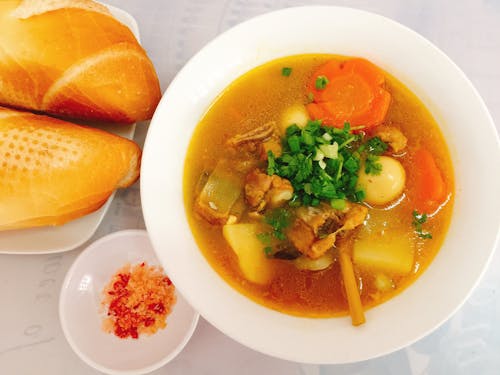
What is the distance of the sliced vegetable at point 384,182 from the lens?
1.83m

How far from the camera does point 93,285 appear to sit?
2.06m

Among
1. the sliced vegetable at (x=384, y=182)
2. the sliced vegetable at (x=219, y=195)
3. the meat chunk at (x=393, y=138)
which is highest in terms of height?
the meat chunk at (x=393, y=138)

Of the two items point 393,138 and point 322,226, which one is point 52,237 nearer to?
point 322,226

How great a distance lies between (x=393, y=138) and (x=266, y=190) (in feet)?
1.99

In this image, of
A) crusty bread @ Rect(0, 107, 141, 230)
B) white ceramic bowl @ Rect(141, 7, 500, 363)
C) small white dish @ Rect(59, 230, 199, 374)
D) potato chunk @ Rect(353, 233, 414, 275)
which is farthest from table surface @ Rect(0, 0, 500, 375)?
potato chunk @ Rect(353, 233, 414, 275)

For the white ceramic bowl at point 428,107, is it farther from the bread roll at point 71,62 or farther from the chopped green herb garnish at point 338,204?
the chopped green herb garnish at point 338,204

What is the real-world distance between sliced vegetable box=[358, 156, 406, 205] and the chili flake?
0.98 meters

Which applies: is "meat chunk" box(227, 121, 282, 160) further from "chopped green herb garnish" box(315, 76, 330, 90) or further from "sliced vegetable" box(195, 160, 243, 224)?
"chopped green herb garnish" box(315, 76, 330, 90)

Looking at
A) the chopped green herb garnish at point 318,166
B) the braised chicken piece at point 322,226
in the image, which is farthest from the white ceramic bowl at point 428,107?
the chopped green herb garnish at point 318,166

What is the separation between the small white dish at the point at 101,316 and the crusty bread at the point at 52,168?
0.23m

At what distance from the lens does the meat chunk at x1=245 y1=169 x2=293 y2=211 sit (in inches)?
69.3

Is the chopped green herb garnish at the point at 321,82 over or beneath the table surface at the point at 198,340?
over

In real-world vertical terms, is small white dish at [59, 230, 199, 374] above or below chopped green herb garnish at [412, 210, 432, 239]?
below

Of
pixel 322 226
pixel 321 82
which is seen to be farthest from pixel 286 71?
pixel 322 226
